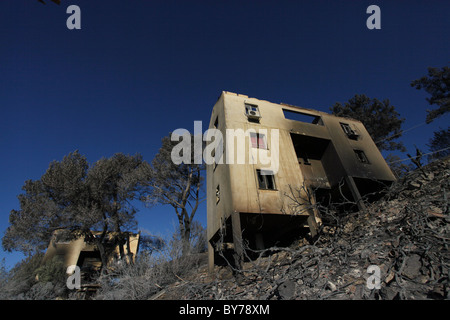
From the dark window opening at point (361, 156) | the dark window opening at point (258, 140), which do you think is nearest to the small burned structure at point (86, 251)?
the dark window opening at point (258, 140)

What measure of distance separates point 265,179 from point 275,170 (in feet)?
3.07

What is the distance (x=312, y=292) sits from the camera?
4.68 meters

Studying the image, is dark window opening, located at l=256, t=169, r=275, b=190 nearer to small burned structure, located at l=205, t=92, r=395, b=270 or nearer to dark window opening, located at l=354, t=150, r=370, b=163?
small burned structure, located at l=205, t=92, r=395, b=270

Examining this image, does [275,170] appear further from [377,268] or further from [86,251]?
[86,251]

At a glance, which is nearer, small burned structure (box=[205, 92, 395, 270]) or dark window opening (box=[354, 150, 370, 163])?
small burned structure (box=[205, 92, 395, 270])

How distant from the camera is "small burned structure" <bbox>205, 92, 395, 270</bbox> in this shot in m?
10.4

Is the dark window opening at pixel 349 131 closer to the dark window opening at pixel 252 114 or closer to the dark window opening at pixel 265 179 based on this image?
the dark window opening at pixel 252 114

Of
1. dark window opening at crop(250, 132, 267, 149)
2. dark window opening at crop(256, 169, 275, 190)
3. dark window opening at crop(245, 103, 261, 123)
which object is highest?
dark window opening at crop(245, 103, 261, 123)

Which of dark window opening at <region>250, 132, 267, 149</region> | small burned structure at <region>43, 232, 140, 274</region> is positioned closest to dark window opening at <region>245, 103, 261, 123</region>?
dark window opening at <region>250, 132, 267, 149</region>

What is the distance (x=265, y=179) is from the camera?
1126 cm

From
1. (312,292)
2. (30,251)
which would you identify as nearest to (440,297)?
(312,292)

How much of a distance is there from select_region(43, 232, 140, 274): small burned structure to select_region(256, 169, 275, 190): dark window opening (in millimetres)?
14531

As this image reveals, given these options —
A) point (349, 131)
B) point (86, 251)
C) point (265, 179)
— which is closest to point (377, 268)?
point (265, 179)

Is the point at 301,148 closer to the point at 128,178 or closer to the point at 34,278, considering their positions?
the point at 128,178
